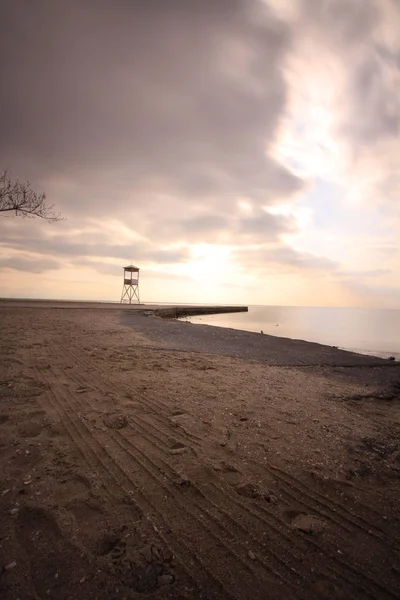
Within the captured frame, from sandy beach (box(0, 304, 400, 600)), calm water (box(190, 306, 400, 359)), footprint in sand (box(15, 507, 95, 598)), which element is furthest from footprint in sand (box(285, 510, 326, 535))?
calm water (box(190, 306, 400, 359))

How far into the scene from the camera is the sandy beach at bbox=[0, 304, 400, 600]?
1.56 metres

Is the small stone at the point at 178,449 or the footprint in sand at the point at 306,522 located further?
the small stone at the point at 178,449

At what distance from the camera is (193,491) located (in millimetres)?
2209

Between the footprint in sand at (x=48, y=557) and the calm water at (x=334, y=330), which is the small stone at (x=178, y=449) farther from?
the calm water at (x=334, y=330)

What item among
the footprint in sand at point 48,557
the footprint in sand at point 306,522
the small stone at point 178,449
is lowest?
the footprint in sand at point 306,522

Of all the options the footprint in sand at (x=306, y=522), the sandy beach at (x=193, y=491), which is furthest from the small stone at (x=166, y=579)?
the footprint in sand at (x=306, y=522)

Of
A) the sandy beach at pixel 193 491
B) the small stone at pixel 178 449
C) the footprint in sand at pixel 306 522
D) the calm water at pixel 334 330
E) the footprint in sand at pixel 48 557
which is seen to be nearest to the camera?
the footprint in sand at pixel 48 557

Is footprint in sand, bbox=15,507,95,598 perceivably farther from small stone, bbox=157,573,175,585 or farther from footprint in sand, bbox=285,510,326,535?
footprint in sand, bbox=285,510,326,535

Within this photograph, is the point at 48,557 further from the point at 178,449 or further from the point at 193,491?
the point at 178,449

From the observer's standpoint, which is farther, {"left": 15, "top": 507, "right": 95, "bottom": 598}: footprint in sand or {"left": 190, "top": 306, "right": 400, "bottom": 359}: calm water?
{"left": 190, "top": 306, "right": 400, "bottom": 359}: calm water

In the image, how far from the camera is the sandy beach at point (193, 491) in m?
1.56

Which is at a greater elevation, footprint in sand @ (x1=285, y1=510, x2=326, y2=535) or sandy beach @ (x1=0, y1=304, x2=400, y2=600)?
sandy beach @ (x1=0, y1=304, x2=400, y2=600)

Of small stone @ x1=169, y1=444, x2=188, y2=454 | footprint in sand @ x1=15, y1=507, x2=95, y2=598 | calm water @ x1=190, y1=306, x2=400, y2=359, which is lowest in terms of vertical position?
calm water @ x1=190, y1=306, x2=400, y2=359

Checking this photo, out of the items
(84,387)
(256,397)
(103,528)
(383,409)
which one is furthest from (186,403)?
(383,409)
